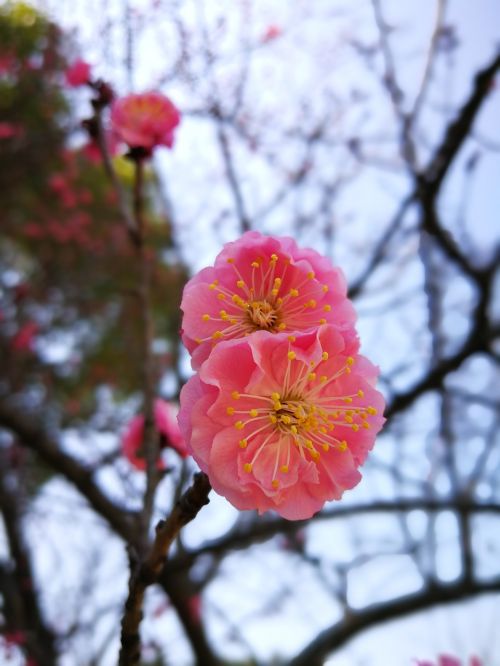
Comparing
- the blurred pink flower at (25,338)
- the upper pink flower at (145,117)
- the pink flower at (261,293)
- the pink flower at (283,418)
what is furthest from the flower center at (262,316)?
the blurred pink flower at (25,338)

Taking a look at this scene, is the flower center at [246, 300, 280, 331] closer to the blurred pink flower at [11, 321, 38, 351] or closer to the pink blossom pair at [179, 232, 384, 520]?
the pink blossom pair at [179, 232, 384, 520]

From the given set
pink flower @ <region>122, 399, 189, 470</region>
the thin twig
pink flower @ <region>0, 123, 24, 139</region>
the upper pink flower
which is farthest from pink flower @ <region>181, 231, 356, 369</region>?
pink flower @ <region>0, 123, 24, 139</region>

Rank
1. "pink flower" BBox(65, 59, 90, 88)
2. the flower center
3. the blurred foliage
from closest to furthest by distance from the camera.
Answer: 1. the flower center
2. "pink flower" BBox(65, 59, 90, 88)
3. the blurred foliage

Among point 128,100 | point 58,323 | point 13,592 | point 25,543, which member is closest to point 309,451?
point 128,100

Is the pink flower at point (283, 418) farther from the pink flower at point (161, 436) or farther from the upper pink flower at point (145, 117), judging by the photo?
the upper pink flower at point (145, 117)

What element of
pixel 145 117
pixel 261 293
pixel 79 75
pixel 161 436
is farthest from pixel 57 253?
pixel 261 293
